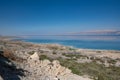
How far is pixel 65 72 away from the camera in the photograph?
1430 centimetres

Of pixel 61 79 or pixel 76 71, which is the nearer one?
pixel 61 79

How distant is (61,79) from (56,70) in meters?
1.50

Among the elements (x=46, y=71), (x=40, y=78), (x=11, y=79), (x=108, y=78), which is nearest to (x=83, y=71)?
(x=108, y=78)

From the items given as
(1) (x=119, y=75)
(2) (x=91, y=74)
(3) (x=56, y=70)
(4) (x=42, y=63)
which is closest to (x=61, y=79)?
(3) (x=56, y=70)

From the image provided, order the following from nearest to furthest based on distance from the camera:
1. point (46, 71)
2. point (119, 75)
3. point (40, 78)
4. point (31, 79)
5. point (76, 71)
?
point (31, 79)
point (40, 78)
point (46, 71)
point (76, 71)
point (119, 75)

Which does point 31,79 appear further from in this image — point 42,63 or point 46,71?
point 42,63

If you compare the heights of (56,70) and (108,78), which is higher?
(56,70)

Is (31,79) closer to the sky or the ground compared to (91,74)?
closer to the sky

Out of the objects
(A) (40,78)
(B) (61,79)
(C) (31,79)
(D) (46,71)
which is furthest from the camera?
(D) (46,71)

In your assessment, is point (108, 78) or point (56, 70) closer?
point (56, 70)

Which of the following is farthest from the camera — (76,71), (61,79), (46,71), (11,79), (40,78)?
(76,71)

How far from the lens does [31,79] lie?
10242mm

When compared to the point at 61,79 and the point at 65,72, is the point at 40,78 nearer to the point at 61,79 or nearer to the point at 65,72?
the point at 61,79

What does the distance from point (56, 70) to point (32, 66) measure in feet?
5.65
